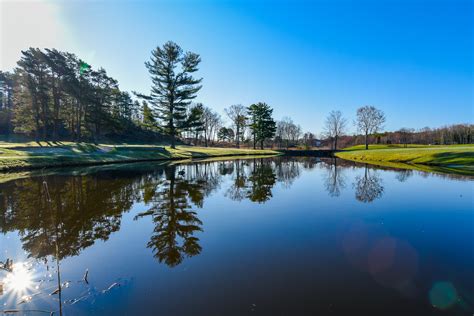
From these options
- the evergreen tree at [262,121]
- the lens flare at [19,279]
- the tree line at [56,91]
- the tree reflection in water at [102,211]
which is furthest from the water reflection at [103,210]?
the evergreen tree at [262,121]

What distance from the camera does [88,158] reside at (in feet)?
84.5

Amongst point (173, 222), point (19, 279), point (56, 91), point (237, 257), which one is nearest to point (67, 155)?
point (56, 91)

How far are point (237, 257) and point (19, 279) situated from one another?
395 centimetres

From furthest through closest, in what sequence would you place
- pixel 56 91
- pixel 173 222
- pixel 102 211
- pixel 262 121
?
pixel 262 121, pixel 56 91, pixel 102 211, pixel 173 222

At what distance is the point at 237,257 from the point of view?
191 inches

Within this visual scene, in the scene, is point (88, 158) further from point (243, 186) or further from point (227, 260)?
point (227, 260)

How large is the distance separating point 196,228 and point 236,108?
68.0 meters

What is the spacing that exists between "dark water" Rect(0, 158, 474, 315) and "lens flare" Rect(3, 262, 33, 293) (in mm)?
23

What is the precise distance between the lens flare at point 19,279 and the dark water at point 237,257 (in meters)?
0.02

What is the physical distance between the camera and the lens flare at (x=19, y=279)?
149 inches

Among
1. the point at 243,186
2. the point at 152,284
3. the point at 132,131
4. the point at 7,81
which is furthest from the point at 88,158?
the point at 7,81

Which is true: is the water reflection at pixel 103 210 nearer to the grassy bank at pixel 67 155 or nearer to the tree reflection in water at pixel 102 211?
the tree reflection in water at pixel 102 211

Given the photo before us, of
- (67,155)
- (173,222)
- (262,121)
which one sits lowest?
(173,222)

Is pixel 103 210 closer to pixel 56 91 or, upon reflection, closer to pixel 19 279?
pixel 19 279
